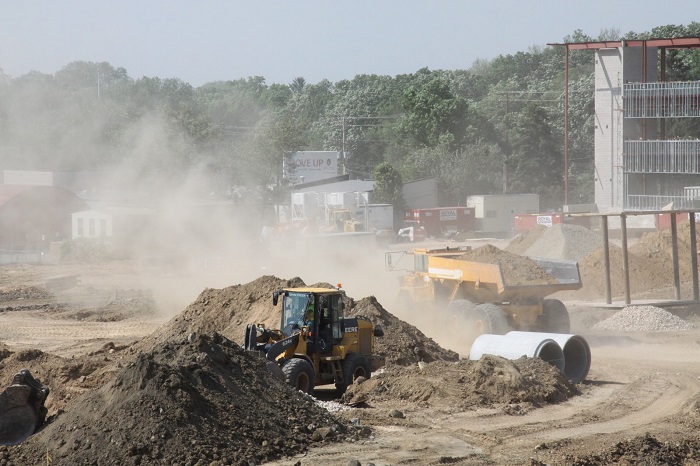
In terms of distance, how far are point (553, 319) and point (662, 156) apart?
1310 inches

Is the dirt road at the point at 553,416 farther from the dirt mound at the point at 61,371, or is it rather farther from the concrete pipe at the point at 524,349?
the dirt mound at the point at 61,371

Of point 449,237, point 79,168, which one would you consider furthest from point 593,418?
point 79,168

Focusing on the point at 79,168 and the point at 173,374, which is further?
the point at 79,168

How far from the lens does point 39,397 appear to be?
44.7ft

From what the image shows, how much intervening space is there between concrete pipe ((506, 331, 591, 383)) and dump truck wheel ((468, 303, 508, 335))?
3.01 meters

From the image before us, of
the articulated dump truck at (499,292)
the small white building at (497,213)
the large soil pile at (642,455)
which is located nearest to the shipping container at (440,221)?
the small white building at (497,213)

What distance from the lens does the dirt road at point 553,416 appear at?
13094mm

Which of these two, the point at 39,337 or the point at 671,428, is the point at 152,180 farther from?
the point at 671,428

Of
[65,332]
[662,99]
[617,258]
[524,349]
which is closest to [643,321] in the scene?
[617,258]

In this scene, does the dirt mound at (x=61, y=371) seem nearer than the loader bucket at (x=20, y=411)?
No

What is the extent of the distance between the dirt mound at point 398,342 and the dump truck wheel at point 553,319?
3.90 meters

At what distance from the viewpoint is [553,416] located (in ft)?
52.5

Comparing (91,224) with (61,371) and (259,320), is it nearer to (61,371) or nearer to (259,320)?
(259,320)

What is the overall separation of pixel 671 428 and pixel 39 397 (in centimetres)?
984
